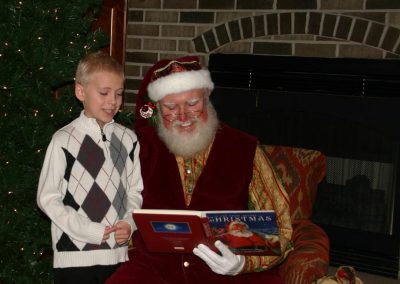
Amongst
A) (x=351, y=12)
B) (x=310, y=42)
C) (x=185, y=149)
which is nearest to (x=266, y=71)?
(x=310, y=42)

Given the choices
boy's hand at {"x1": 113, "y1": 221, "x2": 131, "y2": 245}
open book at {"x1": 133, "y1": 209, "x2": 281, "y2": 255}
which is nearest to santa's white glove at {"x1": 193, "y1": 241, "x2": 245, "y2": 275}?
open book at {"x1": 133, "y1": 209, "x2": 281, "y2": 255}

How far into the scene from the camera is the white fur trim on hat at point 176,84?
2.48 meters

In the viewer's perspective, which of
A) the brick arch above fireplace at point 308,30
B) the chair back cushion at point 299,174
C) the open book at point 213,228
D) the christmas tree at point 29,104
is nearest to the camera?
the open book at point 213,228

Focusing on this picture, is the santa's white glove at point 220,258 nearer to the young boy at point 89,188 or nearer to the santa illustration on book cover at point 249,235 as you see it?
the santa illustration on book cover at point 249,235

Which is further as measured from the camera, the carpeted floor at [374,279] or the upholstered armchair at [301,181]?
the carpeted floor at [374,279]

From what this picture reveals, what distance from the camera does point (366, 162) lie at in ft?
12.4

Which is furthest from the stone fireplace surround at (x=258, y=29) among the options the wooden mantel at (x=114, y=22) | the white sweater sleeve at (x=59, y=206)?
the white sweater sleeve at (x=59, y=206)

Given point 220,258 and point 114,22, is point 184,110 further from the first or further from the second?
point 114,22

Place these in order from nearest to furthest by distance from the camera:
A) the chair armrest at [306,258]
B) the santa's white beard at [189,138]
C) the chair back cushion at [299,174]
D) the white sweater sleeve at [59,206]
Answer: the white sweater sleeve at [59,206]
the chair armrest at [306,258]
the santa's white beard at [189,138]
the chair back cushion at [299,174]

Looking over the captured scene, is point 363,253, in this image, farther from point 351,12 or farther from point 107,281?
point 107,281

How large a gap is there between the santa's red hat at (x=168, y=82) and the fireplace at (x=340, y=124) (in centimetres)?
124

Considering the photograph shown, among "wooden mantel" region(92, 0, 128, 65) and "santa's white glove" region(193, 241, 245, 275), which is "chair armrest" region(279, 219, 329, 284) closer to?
"santa's white glove" region(193, 241, 245, 275)

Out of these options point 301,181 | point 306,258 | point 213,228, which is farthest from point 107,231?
point 301,181

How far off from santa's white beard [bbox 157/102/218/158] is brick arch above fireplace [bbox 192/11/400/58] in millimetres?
1367
